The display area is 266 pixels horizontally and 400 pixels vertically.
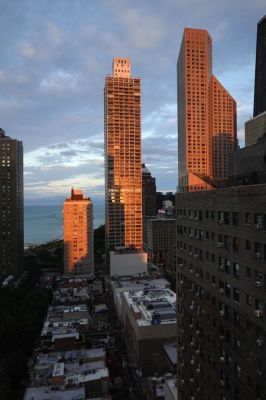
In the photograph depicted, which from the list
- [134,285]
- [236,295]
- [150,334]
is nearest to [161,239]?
[134,285]

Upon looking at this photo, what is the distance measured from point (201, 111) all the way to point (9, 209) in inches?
4639

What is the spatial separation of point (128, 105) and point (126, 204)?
1643 inches

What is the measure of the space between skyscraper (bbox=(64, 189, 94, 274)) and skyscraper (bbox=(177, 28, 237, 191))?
7385 cm

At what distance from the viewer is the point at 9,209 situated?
4712 inches

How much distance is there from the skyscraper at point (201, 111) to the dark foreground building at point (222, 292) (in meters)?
160

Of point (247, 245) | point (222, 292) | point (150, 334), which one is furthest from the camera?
point (150, 334)

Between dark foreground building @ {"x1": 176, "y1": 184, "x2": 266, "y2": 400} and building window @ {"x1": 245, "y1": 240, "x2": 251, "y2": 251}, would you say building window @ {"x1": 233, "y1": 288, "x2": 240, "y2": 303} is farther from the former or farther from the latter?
building window @ {"x1": 245, "y1": 240, "x2": 251, "y2": 251}

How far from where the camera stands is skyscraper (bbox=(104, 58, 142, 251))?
148 meters

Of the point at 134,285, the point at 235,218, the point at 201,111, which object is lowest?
the point at 134,285

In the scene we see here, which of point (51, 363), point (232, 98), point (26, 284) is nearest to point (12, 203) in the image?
point (26, 284)

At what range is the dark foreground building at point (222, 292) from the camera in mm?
17188

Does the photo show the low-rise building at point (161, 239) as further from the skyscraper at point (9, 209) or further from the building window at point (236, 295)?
the building window at point (236, 295)

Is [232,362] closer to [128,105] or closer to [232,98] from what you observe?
[128,105]

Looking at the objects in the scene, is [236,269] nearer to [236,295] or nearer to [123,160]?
[236,295]
